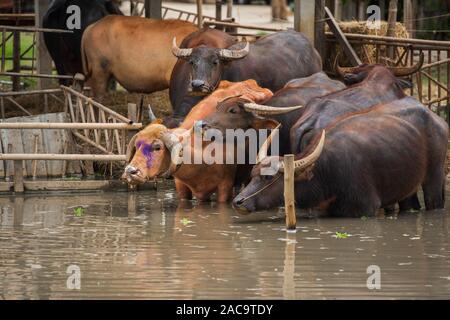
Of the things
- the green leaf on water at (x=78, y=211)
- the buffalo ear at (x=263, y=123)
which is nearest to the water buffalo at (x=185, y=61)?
the buffalo ear at (x=263, y=123)

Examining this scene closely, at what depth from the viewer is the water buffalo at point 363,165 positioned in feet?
52.9

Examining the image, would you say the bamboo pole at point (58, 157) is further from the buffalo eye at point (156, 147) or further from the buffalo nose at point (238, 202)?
the buffalo nose at point (238, 202)

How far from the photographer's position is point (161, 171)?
17.4 m

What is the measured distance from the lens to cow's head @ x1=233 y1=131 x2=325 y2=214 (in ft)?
52.5

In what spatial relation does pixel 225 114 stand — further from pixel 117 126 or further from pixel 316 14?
pixel 316 14

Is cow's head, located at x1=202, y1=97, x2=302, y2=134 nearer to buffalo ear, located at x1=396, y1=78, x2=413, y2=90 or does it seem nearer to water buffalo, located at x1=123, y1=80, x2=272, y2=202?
water buffalo, located at x1=123, y1=80, x2=272, y2=202

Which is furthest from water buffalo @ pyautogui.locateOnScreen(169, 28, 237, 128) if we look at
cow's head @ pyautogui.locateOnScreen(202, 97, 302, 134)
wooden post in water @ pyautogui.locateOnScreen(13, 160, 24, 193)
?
wooden post in water @ pyautogui.locateOnScreen(13, 160, 24, 193)

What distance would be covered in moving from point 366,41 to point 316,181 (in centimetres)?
656

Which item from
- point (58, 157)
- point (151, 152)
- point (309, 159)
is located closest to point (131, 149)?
point (151, 152)

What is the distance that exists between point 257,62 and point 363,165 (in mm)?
4323

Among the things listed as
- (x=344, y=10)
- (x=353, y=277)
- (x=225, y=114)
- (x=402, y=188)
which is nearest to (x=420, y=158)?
(x=402, y=188)

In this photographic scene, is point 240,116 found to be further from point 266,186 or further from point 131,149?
point 266,186

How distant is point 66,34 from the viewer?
24578mm

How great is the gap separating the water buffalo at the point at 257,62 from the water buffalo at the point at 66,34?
14.6 feet
